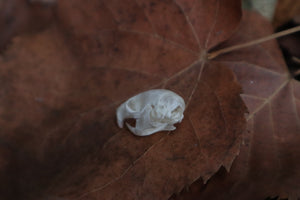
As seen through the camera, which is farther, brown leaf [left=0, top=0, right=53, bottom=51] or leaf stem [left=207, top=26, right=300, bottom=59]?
brown leaf [left=0, top=0, right=53, bottom=51]

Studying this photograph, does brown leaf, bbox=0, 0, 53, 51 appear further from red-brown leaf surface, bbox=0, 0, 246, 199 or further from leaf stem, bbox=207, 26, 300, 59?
leaf stem, bbox=207, 26, 300, 59

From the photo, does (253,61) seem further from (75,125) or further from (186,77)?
(75,125)

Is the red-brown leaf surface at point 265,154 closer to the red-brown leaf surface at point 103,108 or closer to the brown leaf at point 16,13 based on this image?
the red-brown leaf surface at point 103,108

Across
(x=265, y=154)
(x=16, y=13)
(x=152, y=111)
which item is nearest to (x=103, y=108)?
(x=152, y=111)

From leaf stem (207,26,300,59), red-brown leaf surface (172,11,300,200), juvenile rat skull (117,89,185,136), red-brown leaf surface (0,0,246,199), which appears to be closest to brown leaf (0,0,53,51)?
red-brown leaf surface (0,0,246,199)

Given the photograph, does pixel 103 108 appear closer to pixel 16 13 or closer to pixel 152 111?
pixel 152 111

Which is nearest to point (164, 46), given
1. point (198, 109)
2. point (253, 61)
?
point (198, 109)

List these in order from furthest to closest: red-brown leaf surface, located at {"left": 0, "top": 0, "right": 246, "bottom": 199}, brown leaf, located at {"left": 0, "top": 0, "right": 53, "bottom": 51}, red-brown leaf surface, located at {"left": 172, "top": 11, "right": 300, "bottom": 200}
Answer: brown leaf, located at {"left": 0, "top": 0, "right": 53, "bottom": 51}
red-brown leaf surface, located at {"left": 172, "top": 11, "right": 300, "bottom": 200}
red-brown leaf surface, located at {"left": 0, "top": 0, "right": 246, "bottom": 199}
